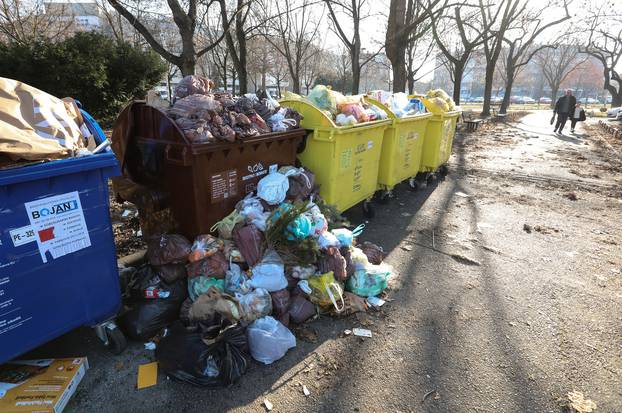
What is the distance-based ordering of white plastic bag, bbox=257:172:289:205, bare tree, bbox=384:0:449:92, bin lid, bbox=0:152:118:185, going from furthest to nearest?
1. bare tree, bbox=384:0:449:92
2. white plastic bag, bbox=257:172:289:205
3. bin lid, bbox=0:152:118:185

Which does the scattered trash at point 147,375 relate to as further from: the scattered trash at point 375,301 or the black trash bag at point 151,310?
the scattered trash at point 375,301

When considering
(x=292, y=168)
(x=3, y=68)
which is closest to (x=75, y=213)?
(x=292, y=168)

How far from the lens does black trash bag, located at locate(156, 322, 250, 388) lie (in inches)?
89.5

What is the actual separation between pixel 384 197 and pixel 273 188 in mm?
2752

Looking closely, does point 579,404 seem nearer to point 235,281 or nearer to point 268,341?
point 268,341

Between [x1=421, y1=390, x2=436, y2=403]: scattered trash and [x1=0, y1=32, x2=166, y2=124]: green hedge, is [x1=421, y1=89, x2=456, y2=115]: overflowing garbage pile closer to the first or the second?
[x1=421, y1=390, x2=436, y2=403]: scattered trash

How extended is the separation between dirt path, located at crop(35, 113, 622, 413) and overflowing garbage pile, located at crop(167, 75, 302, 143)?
1.71 meters

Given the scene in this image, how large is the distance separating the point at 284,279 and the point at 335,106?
96.3 inches

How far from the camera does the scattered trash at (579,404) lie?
7.27 ft

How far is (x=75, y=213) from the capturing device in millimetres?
2182

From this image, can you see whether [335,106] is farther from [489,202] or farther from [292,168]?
[489,202]

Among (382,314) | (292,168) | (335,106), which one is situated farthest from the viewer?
(335,106)

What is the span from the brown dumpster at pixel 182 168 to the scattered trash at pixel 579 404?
2.85 meters

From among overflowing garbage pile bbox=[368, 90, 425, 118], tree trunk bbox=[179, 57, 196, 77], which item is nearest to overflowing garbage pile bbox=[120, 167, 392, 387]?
overflowing garbage pile bbox=[368, 90, 425, 118]
